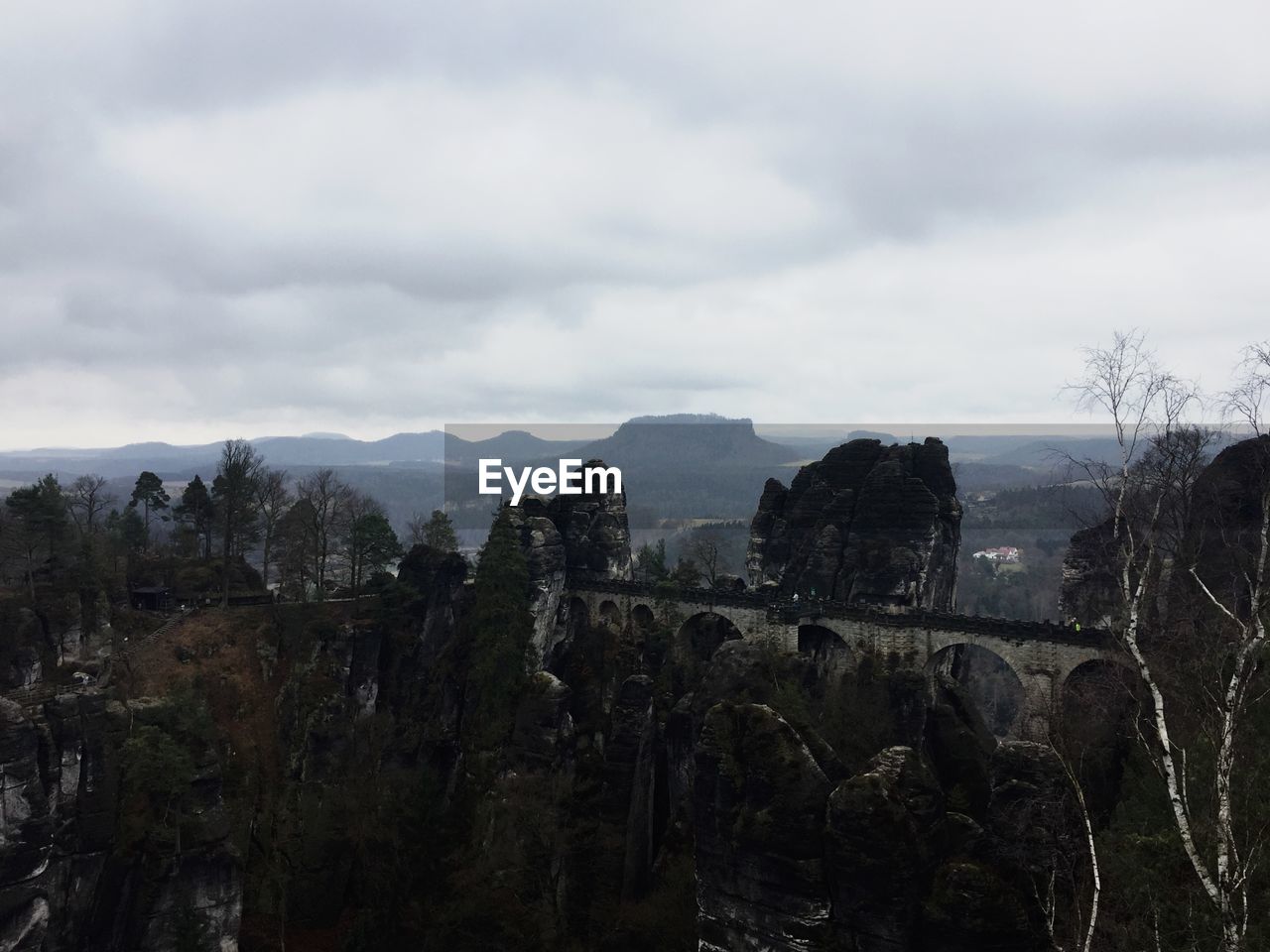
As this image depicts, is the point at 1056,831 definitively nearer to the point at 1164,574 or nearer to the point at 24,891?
the point at 1164,574

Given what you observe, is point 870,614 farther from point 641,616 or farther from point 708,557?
point 708,557

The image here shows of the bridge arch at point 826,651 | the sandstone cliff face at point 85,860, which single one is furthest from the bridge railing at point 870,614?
the sandstone cliff face at point 85,860

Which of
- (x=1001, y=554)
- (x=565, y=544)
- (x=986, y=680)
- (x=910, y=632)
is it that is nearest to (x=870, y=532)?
(x=910, y=632)

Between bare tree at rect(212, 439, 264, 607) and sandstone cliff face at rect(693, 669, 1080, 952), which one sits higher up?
bare tree at rect(212, 439, 264, 607)

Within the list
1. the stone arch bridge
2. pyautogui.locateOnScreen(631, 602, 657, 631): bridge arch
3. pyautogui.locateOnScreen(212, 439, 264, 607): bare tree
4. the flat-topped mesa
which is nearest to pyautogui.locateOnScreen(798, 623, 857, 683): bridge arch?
the stone arch bridge

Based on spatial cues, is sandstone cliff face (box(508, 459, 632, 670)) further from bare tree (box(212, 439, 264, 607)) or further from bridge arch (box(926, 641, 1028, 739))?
bridge arch (box(926, 641, 1028, 739))

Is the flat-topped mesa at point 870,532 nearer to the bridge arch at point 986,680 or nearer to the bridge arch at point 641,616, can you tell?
the bridge arch at point 986,680
